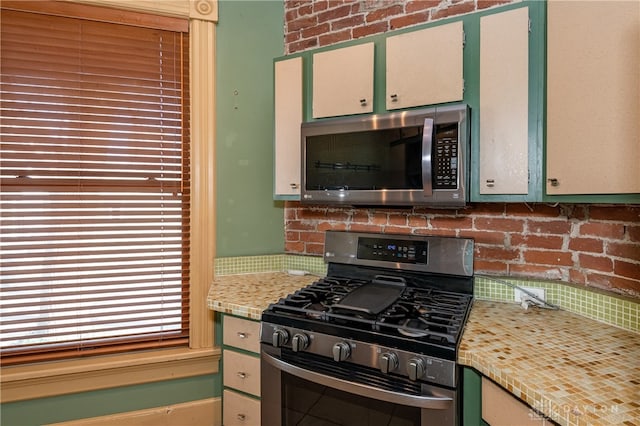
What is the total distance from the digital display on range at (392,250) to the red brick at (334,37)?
113 cm

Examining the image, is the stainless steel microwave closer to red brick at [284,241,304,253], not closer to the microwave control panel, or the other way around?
the microwave control panel

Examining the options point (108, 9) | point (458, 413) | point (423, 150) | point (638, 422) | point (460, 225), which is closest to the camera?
point (638, 422)

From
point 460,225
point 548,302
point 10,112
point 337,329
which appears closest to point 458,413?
point 337,329

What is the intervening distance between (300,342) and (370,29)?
5.40 feet

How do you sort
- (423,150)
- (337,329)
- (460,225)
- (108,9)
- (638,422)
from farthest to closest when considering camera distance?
(108,9) → (460,225) → (423,150) → (337,329) → (638,422)

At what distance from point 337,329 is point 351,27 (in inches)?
64.6

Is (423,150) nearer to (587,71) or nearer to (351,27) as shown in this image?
(587,71)

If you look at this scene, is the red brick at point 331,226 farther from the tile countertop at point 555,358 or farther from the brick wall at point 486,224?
the tile countertop at point 555,358

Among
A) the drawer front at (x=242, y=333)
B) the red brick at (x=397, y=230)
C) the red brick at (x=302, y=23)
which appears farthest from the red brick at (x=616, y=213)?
the red brick at (x=302, y=23)

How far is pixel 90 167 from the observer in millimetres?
2012

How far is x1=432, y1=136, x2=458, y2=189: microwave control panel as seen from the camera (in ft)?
4.97

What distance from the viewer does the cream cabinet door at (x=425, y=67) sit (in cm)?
156

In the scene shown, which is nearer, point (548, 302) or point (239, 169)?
point (548, 302)

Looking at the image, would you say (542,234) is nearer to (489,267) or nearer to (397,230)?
(489,267)
